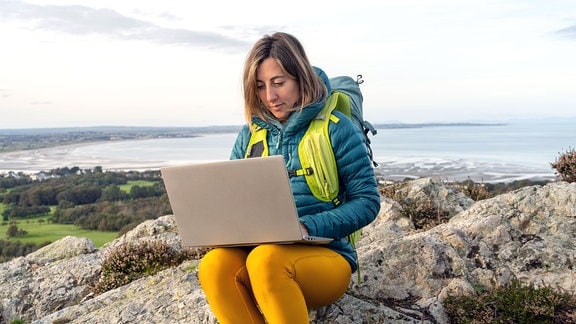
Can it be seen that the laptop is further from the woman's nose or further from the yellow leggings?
the woman's nose

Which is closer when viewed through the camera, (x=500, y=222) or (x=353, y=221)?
(x=353, y=221)

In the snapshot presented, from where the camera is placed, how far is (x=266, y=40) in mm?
3670

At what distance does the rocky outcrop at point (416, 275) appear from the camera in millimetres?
4391

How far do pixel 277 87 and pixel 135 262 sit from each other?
3239 mm

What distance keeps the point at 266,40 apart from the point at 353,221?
1.27 m

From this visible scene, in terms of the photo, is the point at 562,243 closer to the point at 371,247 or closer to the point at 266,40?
the point at 371,247

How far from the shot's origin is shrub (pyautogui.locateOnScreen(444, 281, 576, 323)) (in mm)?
4230

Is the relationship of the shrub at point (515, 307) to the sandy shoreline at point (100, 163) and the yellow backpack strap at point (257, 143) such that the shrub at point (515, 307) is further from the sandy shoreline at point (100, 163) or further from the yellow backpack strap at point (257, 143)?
the sandy shoreline at point (100, 163)

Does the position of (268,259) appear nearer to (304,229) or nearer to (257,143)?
(304,229)

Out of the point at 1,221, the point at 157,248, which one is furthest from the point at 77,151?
the point at 157,248

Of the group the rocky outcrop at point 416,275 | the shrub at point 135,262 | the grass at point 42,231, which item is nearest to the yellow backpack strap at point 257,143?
the rocky outcrop at point 416,275

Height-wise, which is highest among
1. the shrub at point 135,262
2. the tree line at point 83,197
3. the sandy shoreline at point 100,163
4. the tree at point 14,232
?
the shrub at point 135,262

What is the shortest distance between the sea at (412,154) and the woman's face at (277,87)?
0.58m

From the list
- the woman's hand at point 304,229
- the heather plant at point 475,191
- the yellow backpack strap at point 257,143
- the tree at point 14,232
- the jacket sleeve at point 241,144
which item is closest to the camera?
the woman's hand at point 304,229
